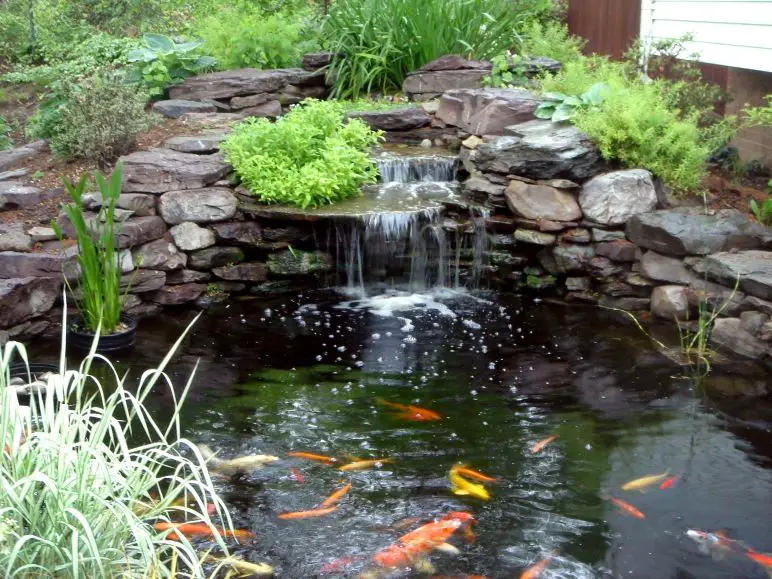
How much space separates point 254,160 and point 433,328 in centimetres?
212

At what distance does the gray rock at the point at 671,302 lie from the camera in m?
6.47

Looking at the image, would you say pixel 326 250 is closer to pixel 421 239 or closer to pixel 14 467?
pixel 421 239

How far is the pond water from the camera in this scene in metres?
3.68

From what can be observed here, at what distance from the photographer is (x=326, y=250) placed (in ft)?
24.0

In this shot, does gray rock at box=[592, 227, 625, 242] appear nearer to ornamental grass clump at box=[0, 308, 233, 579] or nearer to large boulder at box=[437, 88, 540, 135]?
large boulder at box=[437, 88, 540, 135]

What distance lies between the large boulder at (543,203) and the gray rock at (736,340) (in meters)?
1.55

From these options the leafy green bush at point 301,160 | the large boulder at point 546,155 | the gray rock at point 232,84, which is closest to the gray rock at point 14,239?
the leafy green bush at point 301,160

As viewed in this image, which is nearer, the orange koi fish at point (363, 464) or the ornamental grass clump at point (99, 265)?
the orange koi fish at point (363, 464)

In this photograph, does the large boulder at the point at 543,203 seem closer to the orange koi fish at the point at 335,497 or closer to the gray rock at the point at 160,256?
the gray rock at the point at 160,256

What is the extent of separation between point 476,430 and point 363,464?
2.48 feet

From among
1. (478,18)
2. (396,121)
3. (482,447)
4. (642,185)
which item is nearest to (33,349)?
(482,447)

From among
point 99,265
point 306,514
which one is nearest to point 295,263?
point 99,265

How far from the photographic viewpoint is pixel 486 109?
8.11 m

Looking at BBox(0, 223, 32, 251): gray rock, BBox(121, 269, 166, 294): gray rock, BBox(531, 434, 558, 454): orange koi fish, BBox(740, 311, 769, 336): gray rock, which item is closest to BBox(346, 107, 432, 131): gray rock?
BBox(121, 269, 166, 294): gray rock
